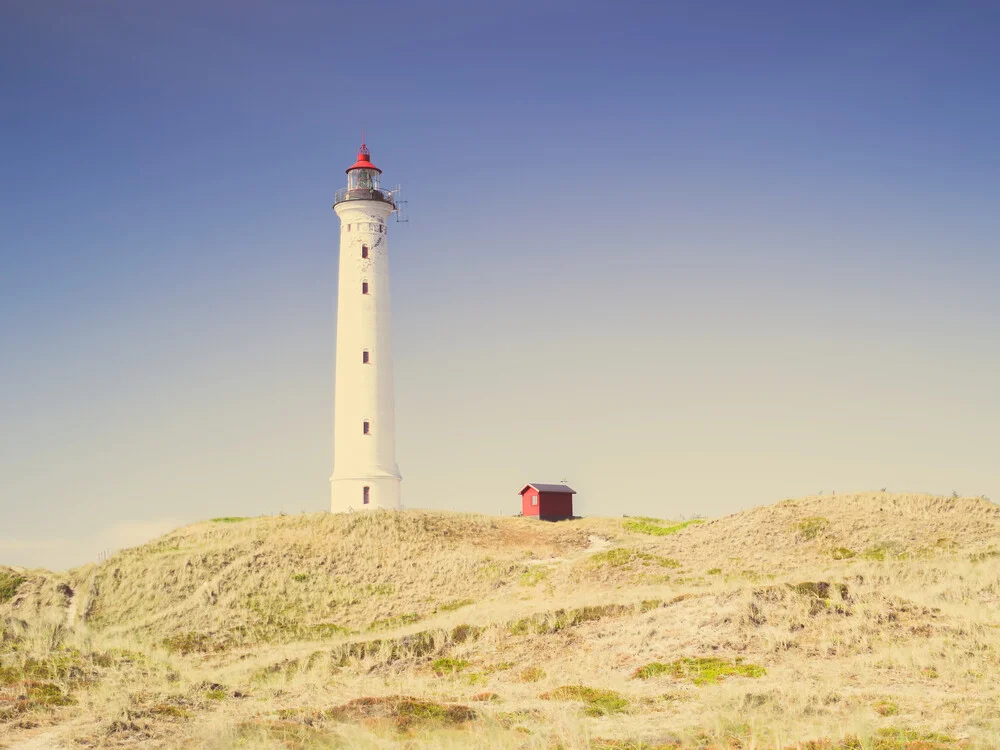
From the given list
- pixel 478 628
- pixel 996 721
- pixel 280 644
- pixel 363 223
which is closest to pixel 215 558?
pixel 280 644

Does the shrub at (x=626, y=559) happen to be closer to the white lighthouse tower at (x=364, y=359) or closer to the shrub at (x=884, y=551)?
the shrub at (x=884, y=551)

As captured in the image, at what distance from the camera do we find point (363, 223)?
4934 cm

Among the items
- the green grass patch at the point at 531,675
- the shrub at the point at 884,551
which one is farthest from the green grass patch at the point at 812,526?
the green grass patch at the point at 531,675

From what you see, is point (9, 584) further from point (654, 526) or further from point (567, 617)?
point (654, 526)

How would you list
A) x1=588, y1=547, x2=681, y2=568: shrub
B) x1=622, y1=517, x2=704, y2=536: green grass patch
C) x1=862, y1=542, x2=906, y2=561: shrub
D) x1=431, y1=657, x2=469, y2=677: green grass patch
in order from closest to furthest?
x1=431, y1=657, x2=469, y2=677: green grass patch → x1=862, y1=542, x2=906, y2=561: shrub → x1=588, y1=547, x2=681, y2=568: shrub → x1=622, y1=517, x2=704, y2=536: green grass patch

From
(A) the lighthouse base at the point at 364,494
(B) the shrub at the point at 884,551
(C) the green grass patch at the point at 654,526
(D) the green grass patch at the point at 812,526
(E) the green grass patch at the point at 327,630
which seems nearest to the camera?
(E) the green grass patch at the point at 327,630

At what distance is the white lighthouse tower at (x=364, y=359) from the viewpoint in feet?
154

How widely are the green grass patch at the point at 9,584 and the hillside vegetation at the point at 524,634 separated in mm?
167

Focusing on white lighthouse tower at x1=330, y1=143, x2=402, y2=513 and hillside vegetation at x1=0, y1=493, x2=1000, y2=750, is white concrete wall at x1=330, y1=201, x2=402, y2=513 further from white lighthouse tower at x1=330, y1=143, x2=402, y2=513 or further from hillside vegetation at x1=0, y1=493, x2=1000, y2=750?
hillside vegetation at x1=0, y1=493, x2=1000, y2=750

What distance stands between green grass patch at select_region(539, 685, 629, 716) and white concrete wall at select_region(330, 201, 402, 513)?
30591mm

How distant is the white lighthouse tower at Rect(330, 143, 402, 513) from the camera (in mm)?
46969

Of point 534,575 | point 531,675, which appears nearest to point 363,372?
point 534,575

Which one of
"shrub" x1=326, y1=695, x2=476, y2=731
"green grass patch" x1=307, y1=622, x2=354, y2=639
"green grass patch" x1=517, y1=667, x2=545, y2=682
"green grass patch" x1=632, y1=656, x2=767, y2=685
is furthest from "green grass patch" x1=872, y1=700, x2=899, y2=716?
"green grass patch" x1=307, y1=622, x2=354, y2=639

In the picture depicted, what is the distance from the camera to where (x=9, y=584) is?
1480 inches
